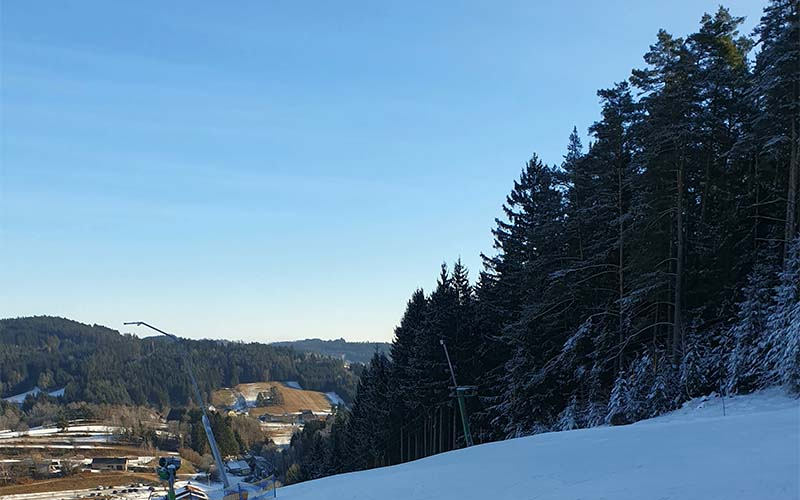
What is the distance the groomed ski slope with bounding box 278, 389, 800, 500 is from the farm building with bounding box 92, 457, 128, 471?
141 metres

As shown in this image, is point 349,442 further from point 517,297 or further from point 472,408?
point 517,297

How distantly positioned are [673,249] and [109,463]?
476 feet

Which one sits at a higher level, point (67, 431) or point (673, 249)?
point (673, 249)

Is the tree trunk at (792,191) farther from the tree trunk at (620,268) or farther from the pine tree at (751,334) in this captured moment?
the tree trunk at (620,268)

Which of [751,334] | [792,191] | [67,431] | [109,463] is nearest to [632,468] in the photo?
[751,334]

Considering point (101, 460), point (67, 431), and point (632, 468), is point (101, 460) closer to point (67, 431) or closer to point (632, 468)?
point (67, 431)

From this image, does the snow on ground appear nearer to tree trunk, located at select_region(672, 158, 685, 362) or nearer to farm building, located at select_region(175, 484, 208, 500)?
farm building, located at select_region(175, 484, 208, 500)

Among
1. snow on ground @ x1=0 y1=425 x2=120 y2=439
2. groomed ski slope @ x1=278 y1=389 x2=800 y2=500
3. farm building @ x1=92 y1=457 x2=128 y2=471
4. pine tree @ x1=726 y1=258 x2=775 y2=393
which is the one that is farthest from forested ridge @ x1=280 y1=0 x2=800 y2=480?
snow on ground @ x1=0 y1=425 x2=120 y2=439

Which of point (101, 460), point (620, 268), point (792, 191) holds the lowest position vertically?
point (101, 460)

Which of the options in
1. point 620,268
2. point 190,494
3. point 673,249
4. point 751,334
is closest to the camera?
point 751,334

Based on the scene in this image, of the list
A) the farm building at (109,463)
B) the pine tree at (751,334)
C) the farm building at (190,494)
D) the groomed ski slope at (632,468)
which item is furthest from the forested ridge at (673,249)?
the farm building at (109,463)

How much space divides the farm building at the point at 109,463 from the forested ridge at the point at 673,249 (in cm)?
12539

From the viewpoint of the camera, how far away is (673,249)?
27.8 m

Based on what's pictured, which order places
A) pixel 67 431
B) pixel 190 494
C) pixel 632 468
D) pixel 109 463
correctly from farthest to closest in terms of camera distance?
pixel 67 431 → pixel 109 463 → pixel 190 494 → pixel 632 468
